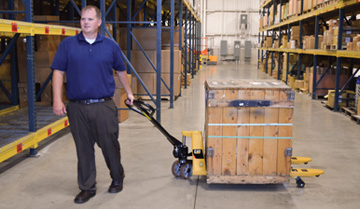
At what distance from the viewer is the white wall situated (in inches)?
1237

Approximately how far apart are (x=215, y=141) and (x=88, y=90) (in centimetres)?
137

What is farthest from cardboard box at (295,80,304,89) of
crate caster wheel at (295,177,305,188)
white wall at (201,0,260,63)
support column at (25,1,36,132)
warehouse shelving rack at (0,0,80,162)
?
white wall at (201,0,260,63)

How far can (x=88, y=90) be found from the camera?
11.6 feet

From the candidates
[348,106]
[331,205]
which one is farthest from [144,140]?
[348,106]

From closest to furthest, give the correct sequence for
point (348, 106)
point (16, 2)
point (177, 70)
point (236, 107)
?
point (236, 107) < point (16, 2) < point (348, 106) < point (177, 70)

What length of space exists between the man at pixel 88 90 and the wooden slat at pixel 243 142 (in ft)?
4.09

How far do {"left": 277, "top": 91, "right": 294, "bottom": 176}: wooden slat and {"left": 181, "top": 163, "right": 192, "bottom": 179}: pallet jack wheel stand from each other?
982 mm

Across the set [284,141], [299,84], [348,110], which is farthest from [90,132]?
[299,84]

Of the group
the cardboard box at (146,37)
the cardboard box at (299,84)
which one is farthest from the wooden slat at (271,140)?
the cardboard box at (299,84)

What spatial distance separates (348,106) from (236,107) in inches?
248

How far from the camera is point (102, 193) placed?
3.91 meters

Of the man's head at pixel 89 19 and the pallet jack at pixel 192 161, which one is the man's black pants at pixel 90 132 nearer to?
the pallet jack at pixel 192 161

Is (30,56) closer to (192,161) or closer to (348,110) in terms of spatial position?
(192,161)

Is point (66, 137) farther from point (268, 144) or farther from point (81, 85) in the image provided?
point (268, 144)
